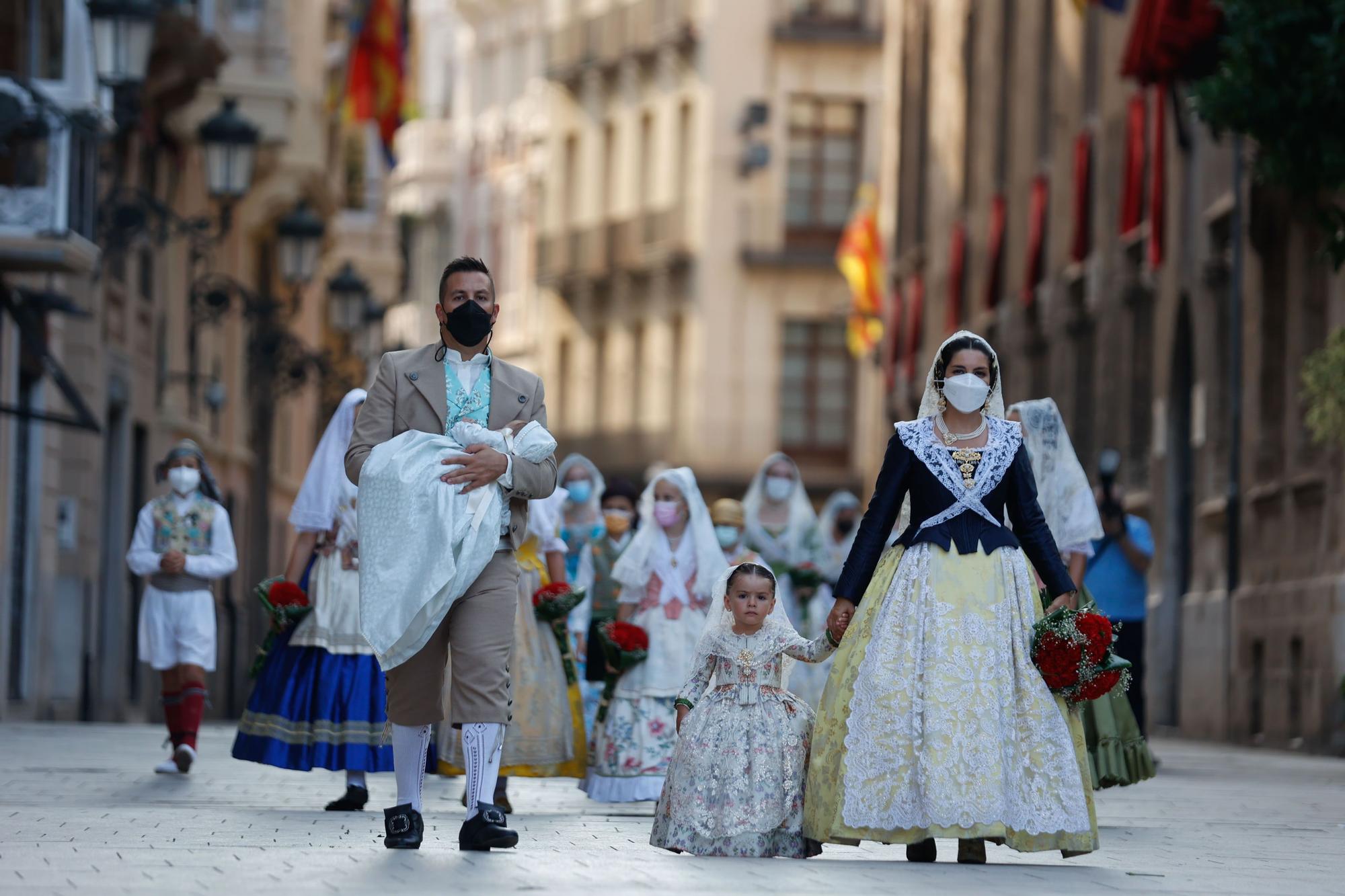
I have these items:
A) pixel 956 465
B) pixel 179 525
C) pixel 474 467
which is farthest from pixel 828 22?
pixel 474 467

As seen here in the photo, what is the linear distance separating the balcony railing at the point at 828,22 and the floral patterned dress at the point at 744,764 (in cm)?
4993

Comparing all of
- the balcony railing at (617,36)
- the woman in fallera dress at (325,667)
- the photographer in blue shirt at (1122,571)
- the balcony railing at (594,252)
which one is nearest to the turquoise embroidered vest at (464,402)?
the woman in fallera dress at (325,667)

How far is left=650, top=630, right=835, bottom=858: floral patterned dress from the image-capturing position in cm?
1076

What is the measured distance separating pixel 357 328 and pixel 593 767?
18.2 m

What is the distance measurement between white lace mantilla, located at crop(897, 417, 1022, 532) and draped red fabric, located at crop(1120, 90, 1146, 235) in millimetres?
21200

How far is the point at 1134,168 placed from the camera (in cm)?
3173

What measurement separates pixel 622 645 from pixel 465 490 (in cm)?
408

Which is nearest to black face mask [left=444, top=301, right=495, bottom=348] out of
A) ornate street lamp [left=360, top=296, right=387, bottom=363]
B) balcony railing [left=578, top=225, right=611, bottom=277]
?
ornate street lamp [left=360, top=296, right=387, bottom=363]

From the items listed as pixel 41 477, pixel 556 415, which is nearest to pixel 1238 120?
pixel 41 477

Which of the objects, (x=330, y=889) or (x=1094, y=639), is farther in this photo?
(x=1094, y=639)

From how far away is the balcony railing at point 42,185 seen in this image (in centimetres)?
2339

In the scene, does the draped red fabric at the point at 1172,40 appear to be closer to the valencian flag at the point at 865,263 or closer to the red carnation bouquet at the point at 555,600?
the red carnation bouquet at the point at 555,600

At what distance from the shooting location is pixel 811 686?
1995cm

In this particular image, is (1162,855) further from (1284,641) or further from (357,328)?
(357,328)
